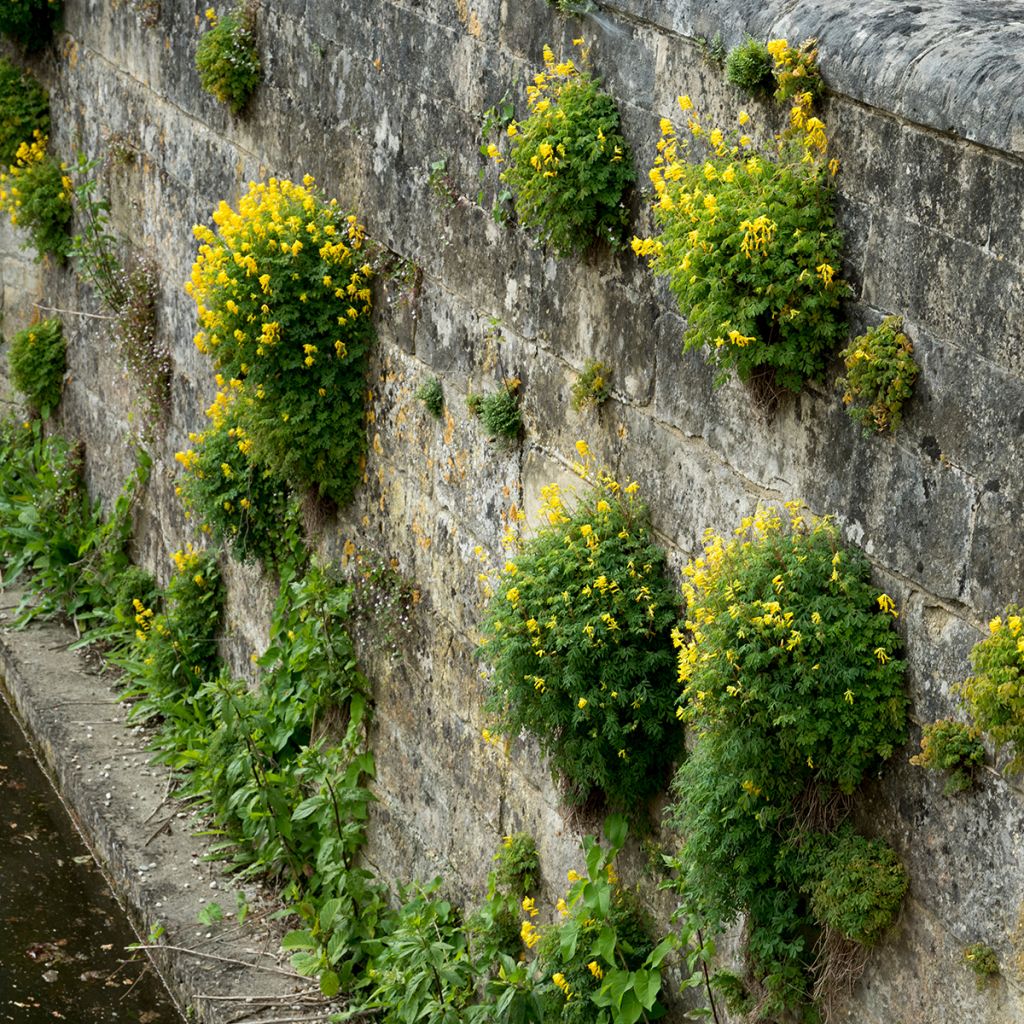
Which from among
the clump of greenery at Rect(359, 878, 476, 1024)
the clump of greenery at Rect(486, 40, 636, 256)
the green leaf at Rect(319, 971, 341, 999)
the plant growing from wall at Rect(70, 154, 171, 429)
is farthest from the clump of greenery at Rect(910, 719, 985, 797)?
the plant growing from wall at Rect(70, 154, 171, 429)

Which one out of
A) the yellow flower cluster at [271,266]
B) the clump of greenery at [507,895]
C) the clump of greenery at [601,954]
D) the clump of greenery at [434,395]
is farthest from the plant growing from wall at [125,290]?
the clump of greenery at [601,954]

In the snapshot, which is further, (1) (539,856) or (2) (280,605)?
(2) (280,605)

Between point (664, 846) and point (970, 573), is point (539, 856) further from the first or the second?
point (970, 573)

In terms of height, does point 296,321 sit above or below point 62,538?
above

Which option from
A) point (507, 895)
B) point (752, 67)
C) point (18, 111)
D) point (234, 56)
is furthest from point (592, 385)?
point (18, 111)

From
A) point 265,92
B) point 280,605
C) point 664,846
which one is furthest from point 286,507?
point 664,846

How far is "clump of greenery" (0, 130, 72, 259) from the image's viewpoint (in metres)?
8.90

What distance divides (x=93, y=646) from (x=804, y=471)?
5415mm

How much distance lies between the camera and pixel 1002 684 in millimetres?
3258

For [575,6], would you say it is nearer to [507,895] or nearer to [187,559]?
[507,895]

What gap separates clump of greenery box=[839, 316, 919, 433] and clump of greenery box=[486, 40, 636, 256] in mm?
1057

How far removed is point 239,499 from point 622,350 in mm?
2627

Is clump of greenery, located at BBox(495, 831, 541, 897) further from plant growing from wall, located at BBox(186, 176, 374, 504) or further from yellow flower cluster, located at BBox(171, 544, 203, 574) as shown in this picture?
yellow flower cluster, located at BBox(171, 544, 203, 574)

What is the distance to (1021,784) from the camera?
3.37 metres
